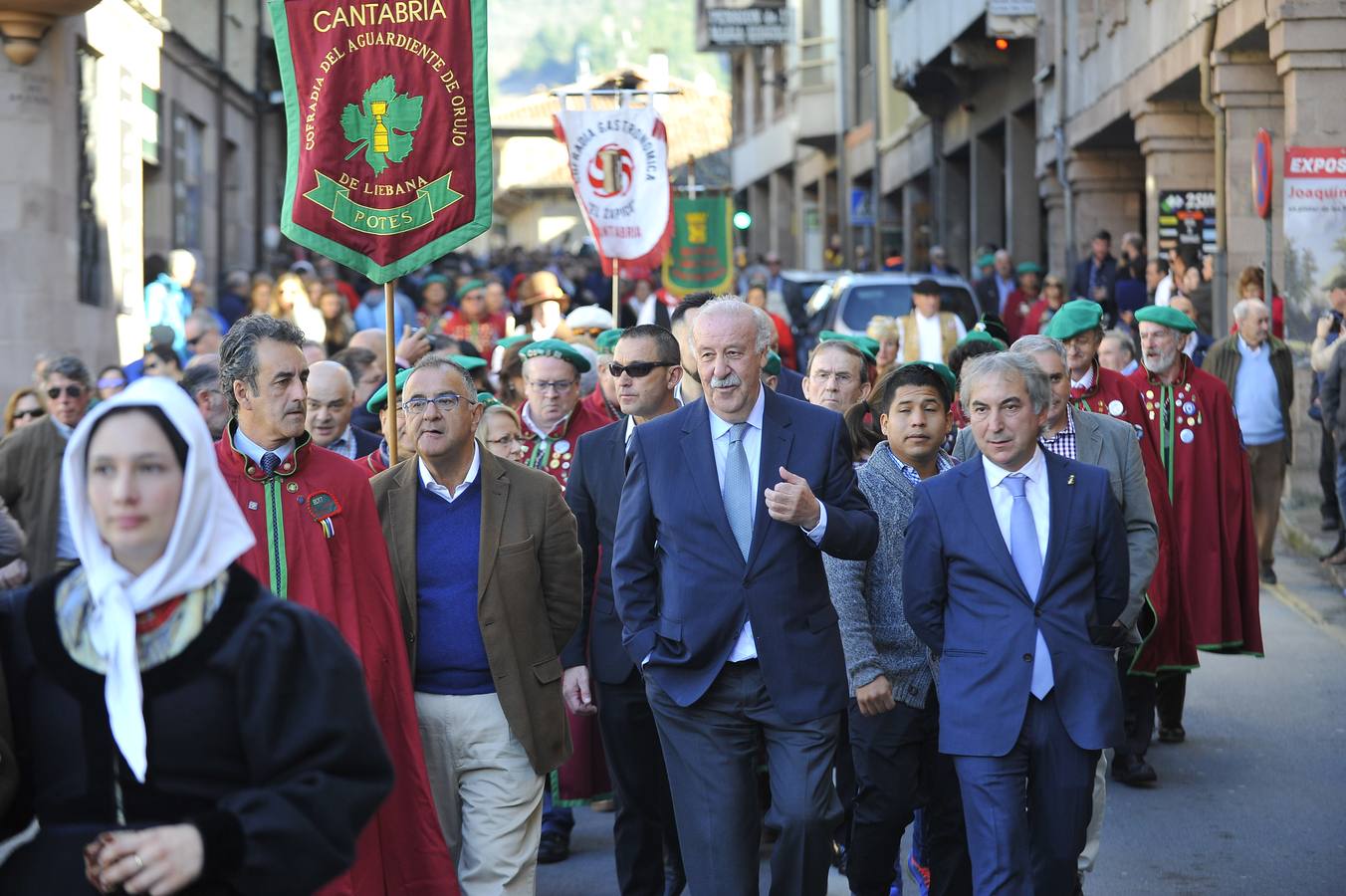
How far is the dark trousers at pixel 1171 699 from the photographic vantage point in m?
9.97

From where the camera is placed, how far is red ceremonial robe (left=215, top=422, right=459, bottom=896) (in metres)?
5.58

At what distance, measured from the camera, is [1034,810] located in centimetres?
593

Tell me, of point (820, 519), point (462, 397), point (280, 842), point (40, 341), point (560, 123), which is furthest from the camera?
point (40, 341)

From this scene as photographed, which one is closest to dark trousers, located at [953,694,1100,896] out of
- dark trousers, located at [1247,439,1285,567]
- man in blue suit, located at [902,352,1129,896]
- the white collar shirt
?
man in blue suit, located at [902,352,1129,896]

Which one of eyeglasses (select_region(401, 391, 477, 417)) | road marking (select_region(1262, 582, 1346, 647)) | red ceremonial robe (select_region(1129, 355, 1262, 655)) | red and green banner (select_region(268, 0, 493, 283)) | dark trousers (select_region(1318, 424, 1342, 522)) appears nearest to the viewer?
eyeglasses (select_region(401, 391, 477, 417))

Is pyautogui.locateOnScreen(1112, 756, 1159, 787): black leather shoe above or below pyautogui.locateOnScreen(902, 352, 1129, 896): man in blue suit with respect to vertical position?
below

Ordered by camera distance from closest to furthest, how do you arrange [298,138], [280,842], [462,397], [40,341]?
1. [280,842]
2. [462,397]
3. [298,138]
4. [40,341]

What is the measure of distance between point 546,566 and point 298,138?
83.6 inches

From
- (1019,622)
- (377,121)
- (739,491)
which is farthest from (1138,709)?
(377,121)

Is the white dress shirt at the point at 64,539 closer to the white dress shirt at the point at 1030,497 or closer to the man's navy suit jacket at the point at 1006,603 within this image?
the man's navy suit jacket at the point at 1006,603

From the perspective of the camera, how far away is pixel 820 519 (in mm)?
5785

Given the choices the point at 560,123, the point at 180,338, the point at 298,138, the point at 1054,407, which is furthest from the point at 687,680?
the point at 180,338

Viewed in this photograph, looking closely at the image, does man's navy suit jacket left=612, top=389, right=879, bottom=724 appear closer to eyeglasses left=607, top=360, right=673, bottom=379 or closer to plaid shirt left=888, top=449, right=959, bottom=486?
plaid shirt left=888, top=449, right=959, bottom=486

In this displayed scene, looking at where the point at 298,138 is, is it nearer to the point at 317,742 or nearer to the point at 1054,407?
the point at 1054,407
